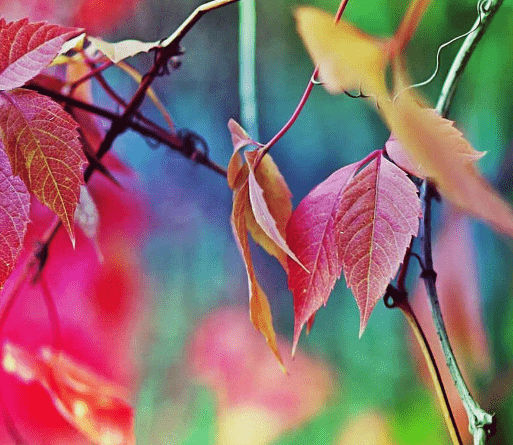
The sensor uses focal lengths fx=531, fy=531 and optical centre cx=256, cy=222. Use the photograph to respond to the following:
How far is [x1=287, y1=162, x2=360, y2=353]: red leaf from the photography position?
13.7 inches

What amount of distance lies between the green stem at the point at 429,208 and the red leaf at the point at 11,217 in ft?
0.91

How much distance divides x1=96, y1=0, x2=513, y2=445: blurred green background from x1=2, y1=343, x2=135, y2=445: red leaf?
2 cm

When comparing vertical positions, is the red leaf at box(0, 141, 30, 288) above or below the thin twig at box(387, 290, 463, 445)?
above

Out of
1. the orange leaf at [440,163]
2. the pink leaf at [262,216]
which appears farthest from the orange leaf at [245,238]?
the orange leaf at [440,163]

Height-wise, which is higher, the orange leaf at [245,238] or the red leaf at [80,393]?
the orange leaf at [245,238]

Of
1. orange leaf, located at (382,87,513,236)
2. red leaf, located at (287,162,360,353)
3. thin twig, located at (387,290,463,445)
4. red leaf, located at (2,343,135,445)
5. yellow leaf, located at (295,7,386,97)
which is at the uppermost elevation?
yellow leaf, located at (295,7,386,97)

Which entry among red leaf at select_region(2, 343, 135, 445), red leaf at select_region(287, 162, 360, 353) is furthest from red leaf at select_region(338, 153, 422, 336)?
red leaf at select_region(2, 343, 135, 445)

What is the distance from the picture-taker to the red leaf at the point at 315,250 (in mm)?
348

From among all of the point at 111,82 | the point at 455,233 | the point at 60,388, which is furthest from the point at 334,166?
the point at 60,388

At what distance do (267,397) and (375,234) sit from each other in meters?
0.19

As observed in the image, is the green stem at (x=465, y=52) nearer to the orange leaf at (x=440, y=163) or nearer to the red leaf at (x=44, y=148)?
the orange leaf at (x=440, y=163)

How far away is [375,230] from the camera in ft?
1.08

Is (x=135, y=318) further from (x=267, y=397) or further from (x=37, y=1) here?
(x=37, y=1)

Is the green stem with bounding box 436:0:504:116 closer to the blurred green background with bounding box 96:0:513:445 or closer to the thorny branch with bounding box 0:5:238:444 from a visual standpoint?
the blurred green background with bounding box 96:0:513:445
